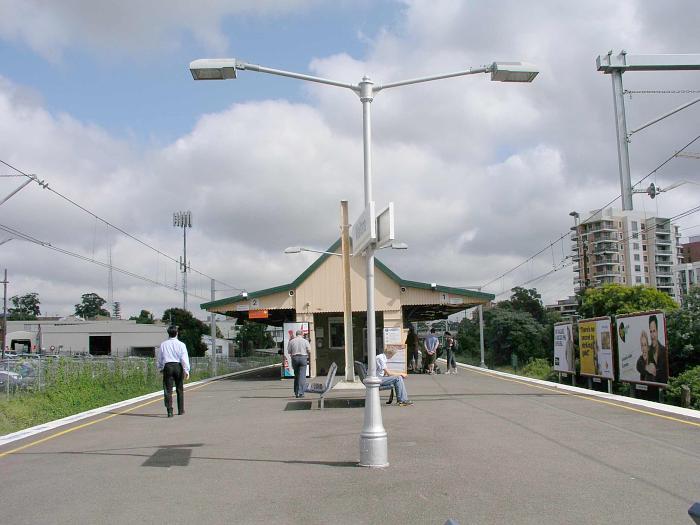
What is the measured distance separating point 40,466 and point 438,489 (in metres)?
4.98

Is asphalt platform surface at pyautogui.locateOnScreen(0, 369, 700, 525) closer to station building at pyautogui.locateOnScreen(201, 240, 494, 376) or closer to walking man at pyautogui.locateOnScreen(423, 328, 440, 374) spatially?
walking man at pyautogui.locateOnScreen(423, 328, 440, 374)

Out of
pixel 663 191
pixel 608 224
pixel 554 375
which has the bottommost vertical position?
pixel 554 375

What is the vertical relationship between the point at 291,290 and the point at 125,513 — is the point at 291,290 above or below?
above

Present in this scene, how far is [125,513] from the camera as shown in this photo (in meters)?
6.34

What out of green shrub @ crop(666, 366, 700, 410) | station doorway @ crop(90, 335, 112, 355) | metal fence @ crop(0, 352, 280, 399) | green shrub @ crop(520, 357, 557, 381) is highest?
station doorway @ crop(90, 335, 112, 355)

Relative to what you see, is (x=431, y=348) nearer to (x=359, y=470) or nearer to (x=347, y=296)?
(x=347, y=296)

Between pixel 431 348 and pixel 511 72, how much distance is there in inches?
680

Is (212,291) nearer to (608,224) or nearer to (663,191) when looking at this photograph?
(663,191)

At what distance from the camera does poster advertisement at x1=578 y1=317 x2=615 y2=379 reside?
70.6 ft

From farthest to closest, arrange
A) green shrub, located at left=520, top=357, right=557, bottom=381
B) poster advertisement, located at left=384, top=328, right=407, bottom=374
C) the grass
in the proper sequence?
1. green shrub, located at left=520, top=357, right=557, bottom=381
2. poster advertisement, located at left=384, top=328, right=407, bottom=374
3. the grass

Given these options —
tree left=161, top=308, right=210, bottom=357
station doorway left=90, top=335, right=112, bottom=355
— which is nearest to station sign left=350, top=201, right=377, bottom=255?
tree left=161, top=308, right=210, bottom=357

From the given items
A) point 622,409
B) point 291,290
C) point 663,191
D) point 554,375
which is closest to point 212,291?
point 291,290

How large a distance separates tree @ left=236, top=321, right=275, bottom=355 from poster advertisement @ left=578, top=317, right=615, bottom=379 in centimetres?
6613

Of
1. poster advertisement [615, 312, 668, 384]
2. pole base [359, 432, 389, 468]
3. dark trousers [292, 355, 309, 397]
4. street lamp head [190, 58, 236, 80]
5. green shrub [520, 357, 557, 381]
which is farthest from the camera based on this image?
green shrub [520, 357, 557, 381]
